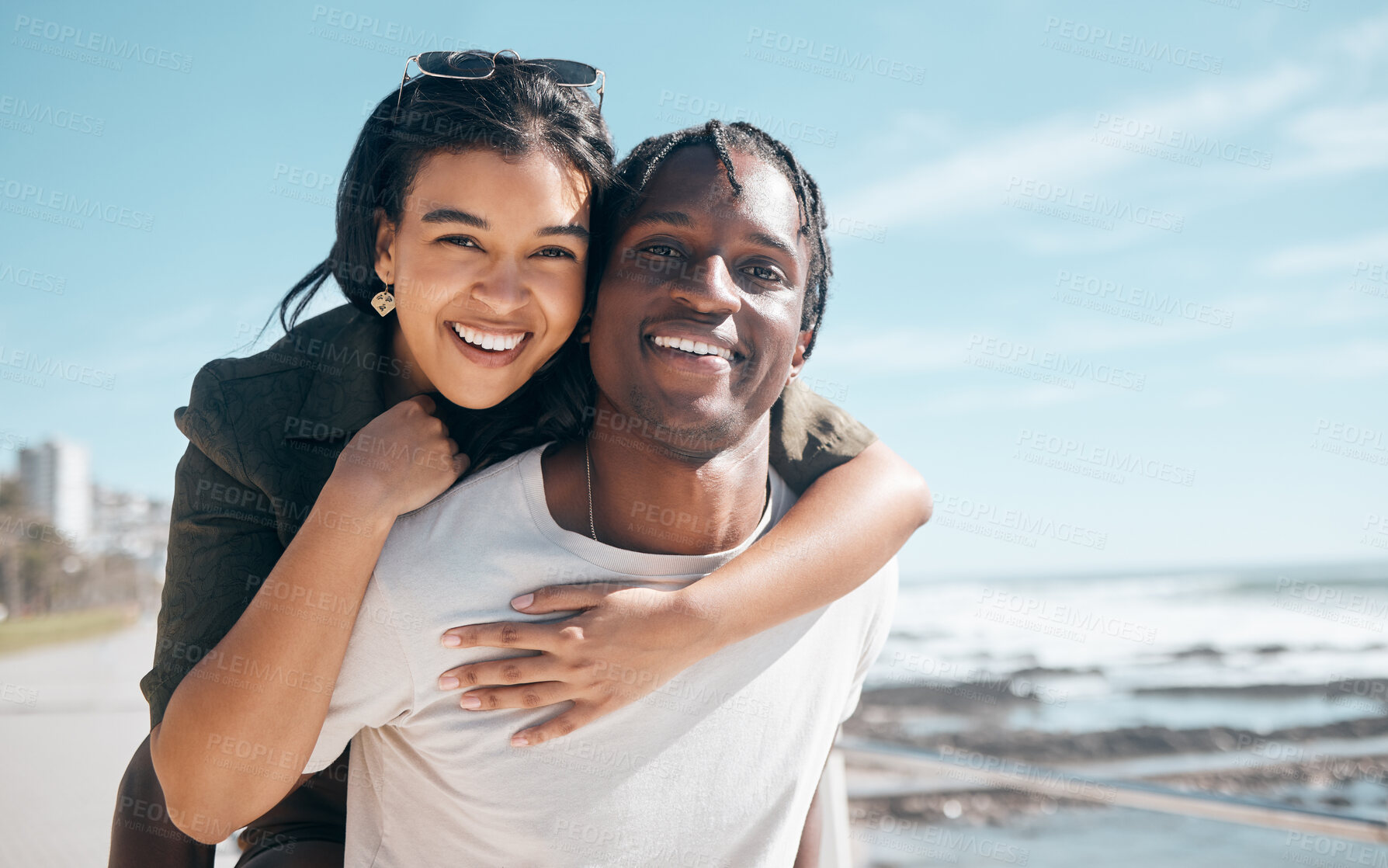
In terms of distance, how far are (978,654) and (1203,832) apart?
1413 cm

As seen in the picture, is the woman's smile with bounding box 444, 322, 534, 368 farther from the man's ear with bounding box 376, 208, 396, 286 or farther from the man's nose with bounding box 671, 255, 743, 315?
the man's nose with bounding box 671, 255, 743, 315

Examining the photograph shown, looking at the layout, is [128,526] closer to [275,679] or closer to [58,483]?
[58,483]

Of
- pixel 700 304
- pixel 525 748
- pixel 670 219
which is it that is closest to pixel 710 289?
pixel 700 304

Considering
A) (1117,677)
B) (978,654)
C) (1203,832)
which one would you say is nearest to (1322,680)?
(1117,677)

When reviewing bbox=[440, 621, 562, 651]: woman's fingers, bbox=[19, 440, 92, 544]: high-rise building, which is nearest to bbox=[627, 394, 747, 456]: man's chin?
bbox=[440, 621, 562, 651]: woman's fingers

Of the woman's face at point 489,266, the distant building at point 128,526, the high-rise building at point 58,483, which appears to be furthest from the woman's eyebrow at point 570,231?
the high-rise building at point 58,483

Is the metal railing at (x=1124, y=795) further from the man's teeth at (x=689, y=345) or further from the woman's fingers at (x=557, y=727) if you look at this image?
the man's teeth at (x=689, y=345)

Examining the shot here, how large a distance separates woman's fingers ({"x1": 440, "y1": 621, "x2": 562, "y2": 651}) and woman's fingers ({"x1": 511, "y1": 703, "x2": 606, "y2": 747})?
0.13 m

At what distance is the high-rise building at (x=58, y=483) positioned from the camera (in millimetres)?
31828

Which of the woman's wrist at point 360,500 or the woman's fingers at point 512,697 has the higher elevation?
the woman's wrist at point 360,500

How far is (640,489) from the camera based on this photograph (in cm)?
188

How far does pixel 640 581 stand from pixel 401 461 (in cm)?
52

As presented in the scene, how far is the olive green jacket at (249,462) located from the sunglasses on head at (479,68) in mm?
601

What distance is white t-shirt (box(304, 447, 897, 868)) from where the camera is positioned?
163cm
